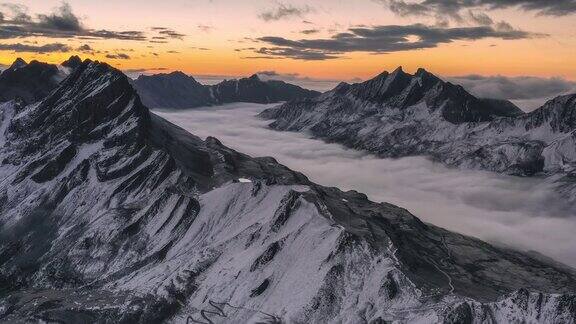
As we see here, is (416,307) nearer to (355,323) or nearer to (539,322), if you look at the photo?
(355,323)

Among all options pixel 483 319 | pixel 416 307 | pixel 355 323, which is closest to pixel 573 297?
pixel 483 319

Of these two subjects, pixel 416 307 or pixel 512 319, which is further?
pixel 416 307

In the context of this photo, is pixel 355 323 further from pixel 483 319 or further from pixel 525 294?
pixel 525 294

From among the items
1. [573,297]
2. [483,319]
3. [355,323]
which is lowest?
[355,323]

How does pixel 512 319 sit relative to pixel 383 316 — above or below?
above

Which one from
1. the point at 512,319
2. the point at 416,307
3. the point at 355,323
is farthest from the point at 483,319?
the point at 355,323

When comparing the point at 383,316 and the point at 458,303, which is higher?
the point at 458,303

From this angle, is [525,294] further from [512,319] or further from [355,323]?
[355,323]

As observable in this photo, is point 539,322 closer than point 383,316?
Yes
